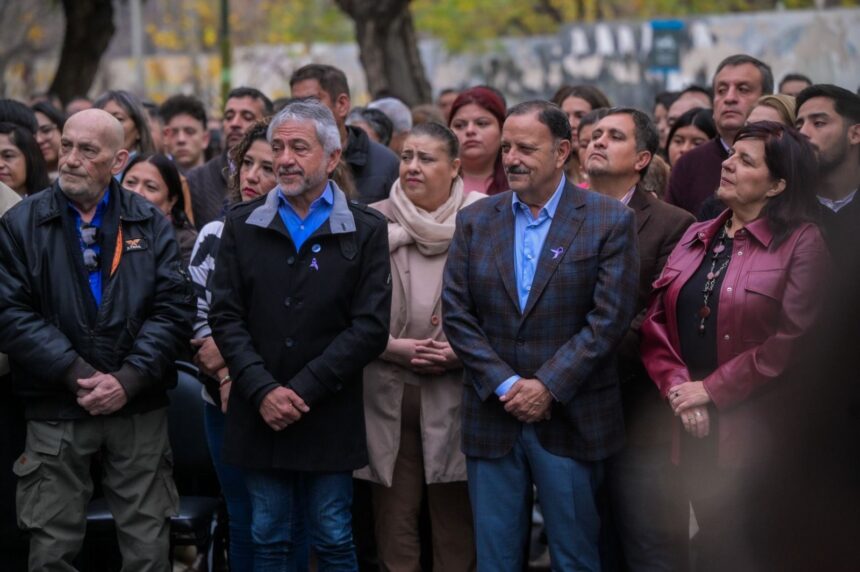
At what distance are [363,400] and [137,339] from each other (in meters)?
1.07

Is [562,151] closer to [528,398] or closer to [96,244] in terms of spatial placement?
[528,398]

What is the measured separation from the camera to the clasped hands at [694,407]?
194 inches

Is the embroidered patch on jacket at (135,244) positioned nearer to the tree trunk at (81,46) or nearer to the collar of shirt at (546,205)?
the collar of shirt at (546,205)

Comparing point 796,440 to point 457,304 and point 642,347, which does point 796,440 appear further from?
point 457,304

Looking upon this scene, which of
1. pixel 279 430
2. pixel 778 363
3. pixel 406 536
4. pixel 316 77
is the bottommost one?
pixel 406 536

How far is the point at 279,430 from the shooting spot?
508cm

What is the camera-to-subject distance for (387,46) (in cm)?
1510

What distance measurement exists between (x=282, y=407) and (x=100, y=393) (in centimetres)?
80

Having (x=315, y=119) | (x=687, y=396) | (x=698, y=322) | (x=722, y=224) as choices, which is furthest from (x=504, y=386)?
(x=315, y=119)

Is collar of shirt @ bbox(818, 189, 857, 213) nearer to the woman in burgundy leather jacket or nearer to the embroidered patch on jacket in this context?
the woman in burgundy leather jacket

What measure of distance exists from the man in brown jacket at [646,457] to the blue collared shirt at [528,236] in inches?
23.6

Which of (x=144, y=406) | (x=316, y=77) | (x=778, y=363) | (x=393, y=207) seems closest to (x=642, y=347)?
(x=778, y=363)

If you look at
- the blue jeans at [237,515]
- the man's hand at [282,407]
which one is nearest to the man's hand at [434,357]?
the man's hand at [282,407]

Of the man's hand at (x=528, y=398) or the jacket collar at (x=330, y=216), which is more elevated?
the jacket collar at (x=330, y=216)
